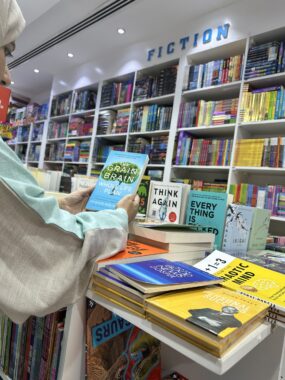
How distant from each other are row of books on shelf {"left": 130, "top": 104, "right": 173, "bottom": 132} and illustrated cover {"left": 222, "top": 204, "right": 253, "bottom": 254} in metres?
2.43

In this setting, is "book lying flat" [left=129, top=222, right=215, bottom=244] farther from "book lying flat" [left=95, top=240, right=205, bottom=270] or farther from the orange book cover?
the orange book cover

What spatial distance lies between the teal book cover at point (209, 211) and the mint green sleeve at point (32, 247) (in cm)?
62

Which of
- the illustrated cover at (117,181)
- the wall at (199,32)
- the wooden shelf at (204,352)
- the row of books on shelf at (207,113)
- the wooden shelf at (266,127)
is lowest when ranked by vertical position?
the wooden shelf at (204,352)

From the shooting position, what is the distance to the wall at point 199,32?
272cm

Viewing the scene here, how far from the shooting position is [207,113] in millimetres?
3117

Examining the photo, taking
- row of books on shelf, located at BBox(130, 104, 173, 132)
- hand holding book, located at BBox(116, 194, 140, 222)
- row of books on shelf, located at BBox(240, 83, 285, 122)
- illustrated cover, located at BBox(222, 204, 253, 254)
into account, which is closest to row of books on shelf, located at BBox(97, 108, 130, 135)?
row of books on shelf, located at BBox(130, 104, 173, 132)

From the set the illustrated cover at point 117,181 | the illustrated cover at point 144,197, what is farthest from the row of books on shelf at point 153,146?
the illustrated cover at point 117,181

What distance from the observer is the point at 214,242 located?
1128 millimetres

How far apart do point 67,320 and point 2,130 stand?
6.59 ft

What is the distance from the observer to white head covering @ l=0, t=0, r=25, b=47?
707mm

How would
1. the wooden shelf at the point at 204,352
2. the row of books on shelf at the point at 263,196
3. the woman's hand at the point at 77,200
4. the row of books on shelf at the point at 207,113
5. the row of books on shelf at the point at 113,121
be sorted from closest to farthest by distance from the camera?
the wooden shelf at the point at 204,352 → the woman's hand at the point at 77,200 → the row of books on shelf at the point at 263,196 → the row of books on shelf at the point at 207,113 → the row of books on shelf at the point at 113,121

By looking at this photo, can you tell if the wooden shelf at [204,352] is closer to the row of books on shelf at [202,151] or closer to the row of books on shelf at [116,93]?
the row of books on shelf at [202,151]

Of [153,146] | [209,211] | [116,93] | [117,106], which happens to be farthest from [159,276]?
[116,93]

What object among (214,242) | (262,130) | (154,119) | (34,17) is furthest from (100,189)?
(34,17)
